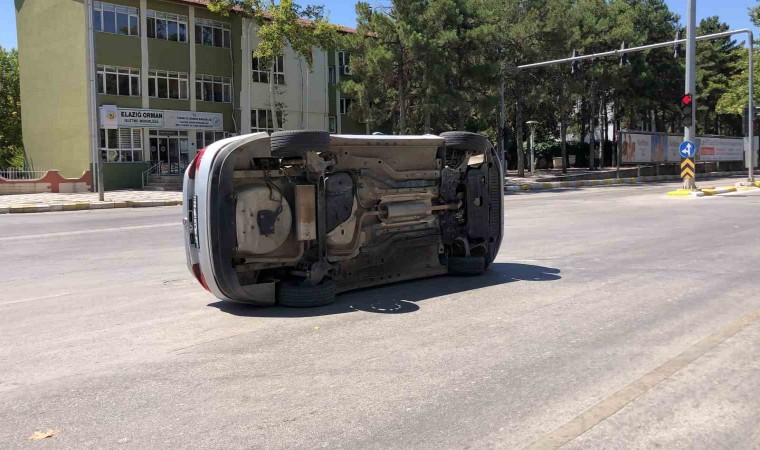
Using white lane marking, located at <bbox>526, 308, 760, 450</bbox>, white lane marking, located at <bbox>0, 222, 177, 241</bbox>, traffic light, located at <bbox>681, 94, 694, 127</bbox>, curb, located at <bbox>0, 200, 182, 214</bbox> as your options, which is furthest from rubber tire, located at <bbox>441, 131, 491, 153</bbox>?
curb, located at <bbox>0, 200, 182, 214</bbox>

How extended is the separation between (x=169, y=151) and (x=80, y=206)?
13.8 metres

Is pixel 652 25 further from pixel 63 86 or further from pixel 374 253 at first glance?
pixel 374 253

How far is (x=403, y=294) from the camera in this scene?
23.8ft

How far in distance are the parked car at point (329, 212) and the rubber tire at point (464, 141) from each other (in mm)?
13

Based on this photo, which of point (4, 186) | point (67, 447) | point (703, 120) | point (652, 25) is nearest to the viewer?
point (67, 447)

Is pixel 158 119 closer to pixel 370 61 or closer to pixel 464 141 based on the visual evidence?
pixel 370 61

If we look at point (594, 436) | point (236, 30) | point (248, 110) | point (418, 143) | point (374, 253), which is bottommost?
point (594, 436)

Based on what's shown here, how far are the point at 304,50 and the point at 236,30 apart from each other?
26.6 feet

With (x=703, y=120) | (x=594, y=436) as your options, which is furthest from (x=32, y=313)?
Result: (x=703, y=120)

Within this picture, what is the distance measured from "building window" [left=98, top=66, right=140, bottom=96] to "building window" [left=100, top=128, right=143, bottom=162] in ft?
6.56

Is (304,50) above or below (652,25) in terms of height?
below

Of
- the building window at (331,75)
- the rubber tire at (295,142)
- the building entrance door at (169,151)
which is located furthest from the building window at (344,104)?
the rubber tire at (295,142)

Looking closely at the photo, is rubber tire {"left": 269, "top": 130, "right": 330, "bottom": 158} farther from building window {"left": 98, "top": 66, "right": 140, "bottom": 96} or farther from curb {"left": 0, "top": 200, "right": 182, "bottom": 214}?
building window {"left": 98, "top": 66, "right": 140, "bottom": 96}

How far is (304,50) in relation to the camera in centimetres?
3431
